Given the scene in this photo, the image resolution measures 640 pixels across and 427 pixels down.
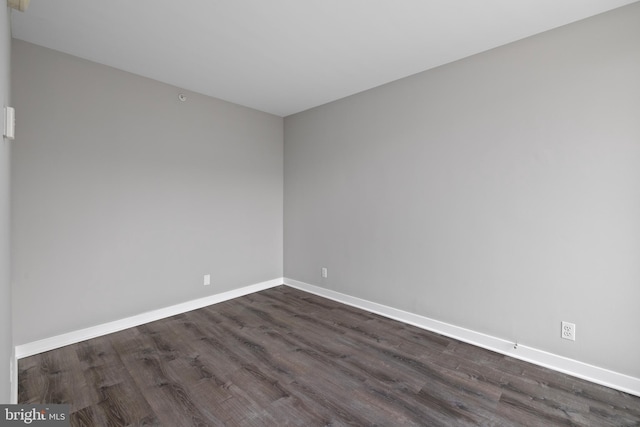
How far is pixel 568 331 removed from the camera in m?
2.27

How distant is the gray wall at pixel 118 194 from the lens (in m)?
2.49

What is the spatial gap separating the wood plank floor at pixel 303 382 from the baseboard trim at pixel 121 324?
0.08 m

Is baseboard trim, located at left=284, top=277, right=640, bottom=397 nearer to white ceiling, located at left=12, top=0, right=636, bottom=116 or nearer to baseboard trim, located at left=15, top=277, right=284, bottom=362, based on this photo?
baseboard trim, located at left=15, top=277, right=284, bottom=362

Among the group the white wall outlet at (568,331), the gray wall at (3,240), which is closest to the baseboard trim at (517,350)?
the white wall outlet at (568,331)

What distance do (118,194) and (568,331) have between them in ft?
13.5

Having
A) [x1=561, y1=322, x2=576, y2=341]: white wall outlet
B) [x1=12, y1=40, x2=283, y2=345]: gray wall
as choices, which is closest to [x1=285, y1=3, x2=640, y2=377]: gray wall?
[x1=561, y1=322, x2=576, y2=341]: white wall outlet

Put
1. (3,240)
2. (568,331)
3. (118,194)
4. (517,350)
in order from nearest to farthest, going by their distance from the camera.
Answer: (3,240) < (568,331) < (517,350) < (118,194)

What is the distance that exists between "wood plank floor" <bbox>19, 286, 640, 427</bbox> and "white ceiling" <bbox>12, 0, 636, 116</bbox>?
103 inches

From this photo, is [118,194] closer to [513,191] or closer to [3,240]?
[3,240]

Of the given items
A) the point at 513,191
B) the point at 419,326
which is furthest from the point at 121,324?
the point at 513,191

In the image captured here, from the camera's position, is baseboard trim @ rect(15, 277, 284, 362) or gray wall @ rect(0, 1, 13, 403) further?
baseboard trim @ rect(15, 277, 284, 362)

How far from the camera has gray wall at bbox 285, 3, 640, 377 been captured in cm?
208

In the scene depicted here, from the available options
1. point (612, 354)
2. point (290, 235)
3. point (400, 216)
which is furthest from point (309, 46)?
point (612, 354)

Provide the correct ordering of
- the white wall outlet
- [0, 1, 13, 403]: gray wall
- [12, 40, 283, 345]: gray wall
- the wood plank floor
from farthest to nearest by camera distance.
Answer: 1. [12, 40, 283, 345]: gray wall
2. the white wall outlet
3. the wood plank floor
4. [0, 1, 13, 403]: gray wall
